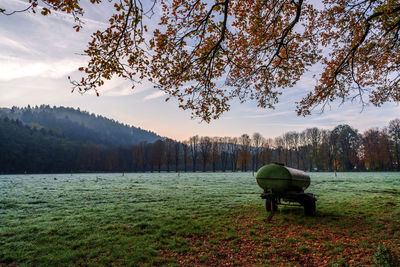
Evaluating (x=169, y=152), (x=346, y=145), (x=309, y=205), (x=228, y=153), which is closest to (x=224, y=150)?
(x=228, y=153)

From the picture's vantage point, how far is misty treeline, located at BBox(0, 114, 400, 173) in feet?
260

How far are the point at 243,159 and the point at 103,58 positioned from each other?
88.2 m

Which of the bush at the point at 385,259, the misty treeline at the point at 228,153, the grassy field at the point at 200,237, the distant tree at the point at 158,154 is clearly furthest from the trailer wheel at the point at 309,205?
the distant tree at the point at 158,154

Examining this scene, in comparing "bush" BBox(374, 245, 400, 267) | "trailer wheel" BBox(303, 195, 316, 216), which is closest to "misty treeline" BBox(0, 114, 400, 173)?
"trailer wheel" BBox(303, 195, 316, 216)

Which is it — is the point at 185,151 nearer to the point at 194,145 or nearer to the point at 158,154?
the point at 194,145

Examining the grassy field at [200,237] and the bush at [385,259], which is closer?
the bush at [385,259]

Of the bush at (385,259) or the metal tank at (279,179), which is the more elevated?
the metal tank at (279,179)

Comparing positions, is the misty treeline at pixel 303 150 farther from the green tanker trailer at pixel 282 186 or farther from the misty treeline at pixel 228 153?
the green tanker trailer at pixel 282 186

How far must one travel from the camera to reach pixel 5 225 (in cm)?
947

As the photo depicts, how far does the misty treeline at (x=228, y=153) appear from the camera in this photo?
79312 mm

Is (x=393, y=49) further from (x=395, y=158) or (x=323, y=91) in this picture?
(x=395, y=158)

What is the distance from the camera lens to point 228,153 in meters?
108

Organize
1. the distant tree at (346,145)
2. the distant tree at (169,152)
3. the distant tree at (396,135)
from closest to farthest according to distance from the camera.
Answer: the distant tree at (396,135) < the distant tree at (346,145) < the distant tree at (169,152)

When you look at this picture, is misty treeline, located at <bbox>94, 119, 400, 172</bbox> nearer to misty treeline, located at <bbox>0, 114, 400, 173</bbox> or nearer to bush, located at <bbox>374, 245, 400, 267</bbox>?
A: misty treeline, located at <bbox>0, 114, 400, 173</bbox>
